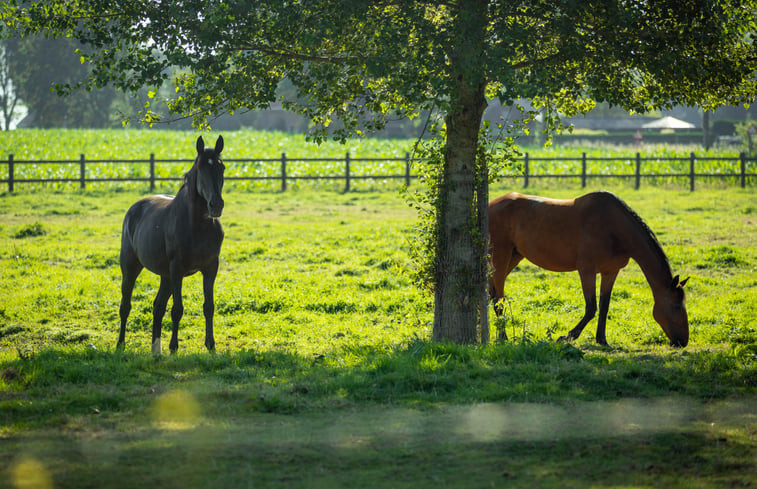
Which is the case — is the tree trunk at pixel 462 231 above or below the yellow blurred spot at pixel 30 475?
above

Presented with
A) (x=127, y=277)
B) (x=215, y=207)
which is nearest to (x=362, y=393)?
(x=215, y=207)

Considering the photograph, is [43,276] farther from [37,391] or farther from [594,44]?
[594,44]

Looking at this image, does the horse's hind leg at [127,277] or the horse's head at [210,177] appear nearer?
the horse's head at [210,177]

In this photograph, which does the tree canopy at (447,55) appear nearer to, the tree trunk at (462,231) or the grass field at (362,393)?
the tree trunk at (462,231)

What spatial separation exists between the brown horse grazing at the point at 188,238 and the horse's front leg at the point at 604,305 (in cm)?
483

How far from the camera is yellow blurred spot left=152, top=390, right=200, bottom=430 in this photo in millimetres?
5824

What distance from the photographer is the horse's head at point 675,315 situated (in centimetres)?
934

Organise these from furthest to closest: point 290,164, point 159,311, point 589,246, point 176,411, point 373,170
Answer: point 290,164, point 373,170, point 589,246, point 159,311, point 176,411

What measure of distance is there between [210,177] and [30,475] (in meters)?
4.41

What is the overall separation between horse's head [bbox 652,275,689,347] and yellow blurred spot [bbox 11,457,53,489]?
7225 mm

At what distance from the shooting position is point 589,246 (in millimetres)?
9977

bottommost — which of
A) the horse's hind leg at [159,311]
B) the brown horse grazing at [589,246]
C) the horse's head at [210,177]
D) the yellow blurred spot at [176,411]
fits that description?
the yellow blurred spot at [176,411]

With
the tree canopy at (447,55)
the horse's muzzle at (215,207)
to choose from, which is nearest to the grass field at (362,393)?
the horse's muzzle at (215,207)

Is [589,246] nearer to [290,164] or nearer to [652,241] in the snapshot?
[652,241]
